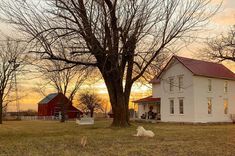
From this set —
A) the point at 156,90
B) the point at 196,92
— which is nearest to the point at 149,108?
the point at 156,90

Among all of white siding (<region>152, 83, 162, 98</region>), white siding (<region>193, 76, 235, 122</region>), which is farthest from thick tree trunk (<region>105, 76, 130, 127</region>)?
white siding (<region>152, 83, 162, 98</region>)

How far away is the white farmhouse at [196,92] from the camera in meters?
43.6

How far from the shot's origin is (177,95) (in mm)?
45844

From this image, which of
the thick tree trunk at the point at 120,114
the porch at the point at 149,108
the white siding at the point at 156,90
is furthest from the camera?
the white siding at the point at 156,90

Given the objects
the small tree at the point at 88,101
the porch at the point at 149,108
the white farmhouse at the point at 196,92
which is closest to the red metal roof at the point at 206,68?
the white farmhouse at the point at 196,92

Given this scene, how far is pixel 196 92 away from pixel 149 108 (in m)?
14.2

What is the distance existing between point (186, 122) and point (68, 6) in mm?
24167

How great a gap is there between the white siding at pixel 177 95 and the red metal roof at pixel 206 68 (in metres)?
0.70

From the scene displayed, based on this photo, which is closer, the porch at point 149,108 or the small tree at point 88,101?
the porch at point 149,108

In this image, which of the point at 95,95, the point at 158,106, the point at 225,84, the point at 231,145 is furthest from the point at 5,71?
the point at 95,95

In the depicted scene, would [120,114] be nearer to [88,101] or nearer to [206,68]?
[206,68]

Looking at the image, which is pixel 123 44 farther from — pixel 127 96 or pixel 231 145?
pixel 231 145

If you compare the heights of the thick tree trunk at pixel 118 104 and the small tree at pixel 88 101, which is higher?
the small tree at pixel 88 101

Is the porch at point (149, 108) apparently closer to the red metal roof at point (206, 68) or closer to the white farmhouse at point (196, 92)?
the white farmhouse at point (196, 92)
